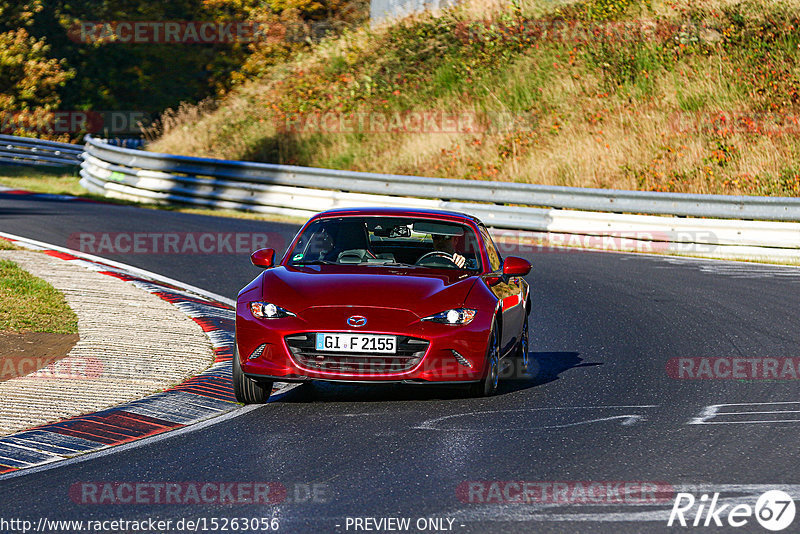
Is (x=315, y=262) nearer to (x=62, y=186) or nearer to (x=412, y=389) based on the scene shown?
(x=412, y=389)

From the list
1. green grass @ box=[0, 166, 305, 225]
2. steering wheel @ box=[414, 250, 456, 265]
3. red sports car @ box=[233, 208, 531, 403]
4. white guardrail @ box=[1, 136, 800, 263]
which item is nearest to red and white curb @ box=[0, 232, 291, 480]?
red sports car @ box=[233, 208, 531, 403]

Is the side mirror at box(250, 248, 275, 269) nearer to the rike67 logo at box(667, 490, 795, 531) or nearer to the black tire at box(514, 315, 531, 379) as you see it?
the black tire at box(514, 315, 531, 379)

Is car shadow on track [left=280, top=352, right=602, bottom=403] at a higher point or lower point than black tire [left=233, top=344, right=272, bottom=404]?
lower

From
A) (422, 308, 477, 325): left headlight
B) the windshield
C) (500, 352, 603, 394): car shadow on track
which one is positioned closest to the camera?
(422, 308, 477, 325): left headlight

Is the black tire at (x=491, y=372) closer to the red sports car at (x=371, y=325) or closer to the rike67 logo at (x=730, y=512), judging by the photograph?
the red sports car at (x=371, y=325)

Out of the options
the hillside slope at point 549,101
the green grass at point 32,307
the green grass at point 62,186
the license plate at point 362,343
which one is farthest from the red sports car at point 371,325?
the hillside slope at point 549,101

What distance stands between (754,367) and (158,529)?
19.7ft

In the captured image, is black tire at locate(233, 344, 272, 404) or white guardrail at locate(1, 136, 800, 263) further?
white guardrail at locate(1, 136, 800, 263)

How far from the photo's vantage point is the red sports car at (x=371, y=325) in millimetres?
8148

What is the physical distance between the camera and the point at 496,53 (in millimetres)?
31891

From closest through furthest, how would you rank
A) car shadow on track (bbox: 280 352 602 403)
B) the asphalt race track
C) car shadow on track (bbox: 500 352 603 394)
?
the asphalt race track
car shadow on track (bbox: 280 352 602 403)
car shadow on track (bbox: 500 352 603 394)

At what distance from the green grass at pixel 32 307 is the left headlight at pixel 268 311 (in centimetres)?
303

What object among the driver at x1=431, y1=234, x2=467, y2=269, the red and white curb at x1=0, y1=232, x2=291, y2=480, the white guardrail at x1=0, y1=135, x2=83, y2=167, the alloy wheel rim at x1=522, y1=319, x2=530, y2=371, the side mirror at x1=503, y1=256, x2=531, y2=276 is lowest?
the red and white curb at x1=0, y1=232, x2=291, y2=480

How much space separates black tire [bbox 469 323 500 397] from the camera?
848 cm
